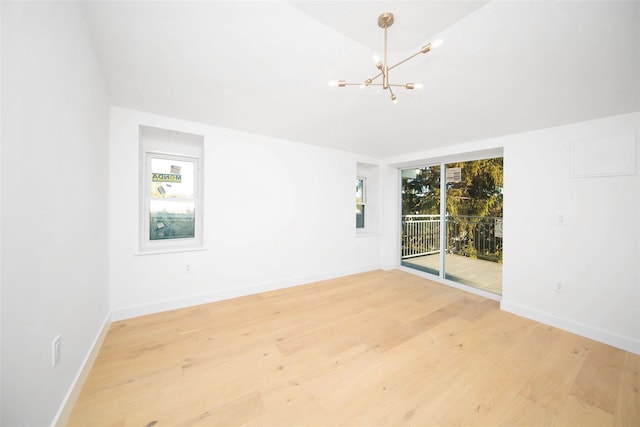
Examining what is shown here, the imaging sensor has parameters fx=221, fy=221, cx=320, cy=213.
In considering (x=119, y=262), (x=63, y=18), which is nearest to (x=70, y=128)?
(x=63, y=18)

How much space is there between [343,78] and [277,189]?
2.06 metres

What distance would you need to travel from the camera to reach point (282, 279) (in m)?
3.75

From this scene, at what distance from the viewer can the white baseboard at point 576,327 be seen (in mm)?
2224

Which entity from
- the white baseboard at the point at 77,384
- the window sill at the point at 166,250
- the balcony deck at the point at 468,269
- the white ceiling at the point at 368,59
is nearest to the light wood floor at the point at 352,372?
the white baseboard at the point at 77,384

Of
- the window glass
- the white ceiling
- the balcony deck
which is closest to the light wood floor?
the balcony deck

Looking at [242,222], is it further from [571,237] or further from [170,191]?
[571,237]

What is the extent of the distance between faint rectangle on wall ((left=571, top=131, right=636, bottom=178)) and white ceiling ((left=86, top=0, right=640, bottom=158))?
0.27m

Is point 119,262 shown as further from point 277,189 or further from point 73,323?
point 277,189

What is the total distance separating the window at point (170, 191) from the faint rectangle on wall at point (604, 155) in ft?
15.8

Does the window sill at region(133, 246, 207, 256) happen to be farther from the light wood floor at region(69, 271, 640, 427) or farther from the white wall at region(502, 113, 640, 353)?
the white wall at region(502, 113, 640, 353)

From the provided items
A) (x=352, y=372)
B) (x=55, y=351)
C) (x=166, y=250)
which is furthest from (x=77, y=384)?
(x=352, y=372)

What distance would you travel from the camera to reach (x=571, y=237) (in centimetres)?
262

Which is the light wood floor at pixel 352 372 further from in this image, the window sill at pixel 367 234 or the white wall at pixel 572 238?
the window sill at pixel 367 234

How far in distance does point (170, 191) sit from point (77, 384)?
230 cm
